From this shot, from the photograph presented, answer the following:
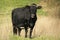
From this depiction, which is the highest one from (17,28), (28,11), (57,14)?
(28,11)

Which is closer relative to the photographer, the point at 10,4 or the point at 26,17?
the point at 26,17

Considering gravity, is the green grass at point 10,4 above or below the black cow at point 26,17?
below

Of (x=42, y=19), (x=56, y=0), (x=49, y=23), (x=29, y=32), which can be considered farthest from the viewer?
(x=56, y=0)

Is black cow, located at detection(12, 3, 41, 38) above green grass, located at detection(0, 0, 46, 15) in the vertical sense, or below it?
above

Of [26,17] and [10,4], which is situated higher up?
[26,17]

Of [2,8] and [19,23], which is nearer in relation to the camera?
[19,23]

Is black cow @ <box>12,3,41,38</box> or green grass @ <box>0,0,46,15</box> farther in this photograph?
green grass @ <box>0,0,46,15</box>

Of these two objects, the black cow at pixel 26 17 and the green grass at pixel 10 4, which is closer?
the black cow at pixel 26 17

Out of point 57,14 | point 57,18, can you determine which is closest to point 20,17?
point 57,18

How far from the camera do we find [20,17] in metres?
15.9

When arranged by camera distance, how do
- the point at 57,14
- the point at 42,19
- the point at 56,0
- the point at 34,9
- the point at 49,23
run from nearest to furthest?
the point at 34,9, the point at 49,23, the point at 42,19, the point at 57,14, the point at 56,0

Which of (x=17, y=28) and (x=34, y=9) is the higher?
(x=34, y=9)

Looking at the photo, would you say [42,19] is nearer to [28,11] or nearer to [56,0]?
[56,0]

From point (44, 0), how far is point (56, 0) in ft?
4.74
